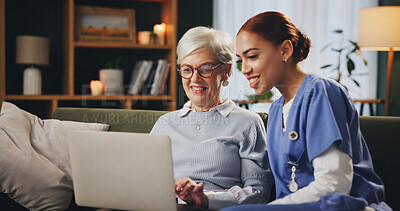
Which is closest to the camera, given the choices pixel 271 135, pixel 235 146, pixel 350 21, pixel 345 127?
pixel 345 127

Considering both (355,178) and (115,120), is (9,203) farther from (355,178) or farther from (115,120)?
(355,178)

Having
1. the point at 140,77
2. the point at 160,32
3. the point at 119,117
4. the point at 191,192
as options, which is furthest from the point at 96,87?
the point at 191,192

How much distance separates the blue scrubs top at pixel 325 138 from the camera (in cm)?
117

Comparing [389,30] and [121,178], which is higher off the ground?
[389,30]

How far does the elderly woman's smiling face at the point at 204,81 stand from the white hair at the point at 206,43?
2 centimetres

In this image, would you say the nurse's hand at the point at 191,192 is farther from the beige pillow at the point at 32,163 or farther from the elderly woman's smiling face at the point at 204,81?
the beige pillow at the point at 32,163

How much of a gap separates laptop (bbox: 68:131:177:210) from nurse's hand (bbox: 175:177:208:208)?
139 millimetres

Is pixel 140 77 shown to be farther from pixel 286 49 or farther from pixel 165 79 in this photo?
pixel 286 49

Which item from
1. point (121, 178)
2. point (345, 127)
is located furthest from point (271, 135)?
point (121, 178)

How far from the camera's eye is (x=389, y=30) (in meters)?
3.80

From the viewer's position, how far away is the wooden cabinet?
330cm

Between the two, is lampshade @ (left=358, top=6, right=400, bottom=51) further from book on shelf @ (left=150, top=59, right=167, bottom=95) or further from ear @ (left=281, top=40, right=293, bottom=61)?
ear @ (left=281, top=40, right=293, bottom=61)

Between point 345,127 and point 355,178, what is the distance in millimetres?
163

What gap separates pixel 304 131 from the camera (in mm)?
1281
